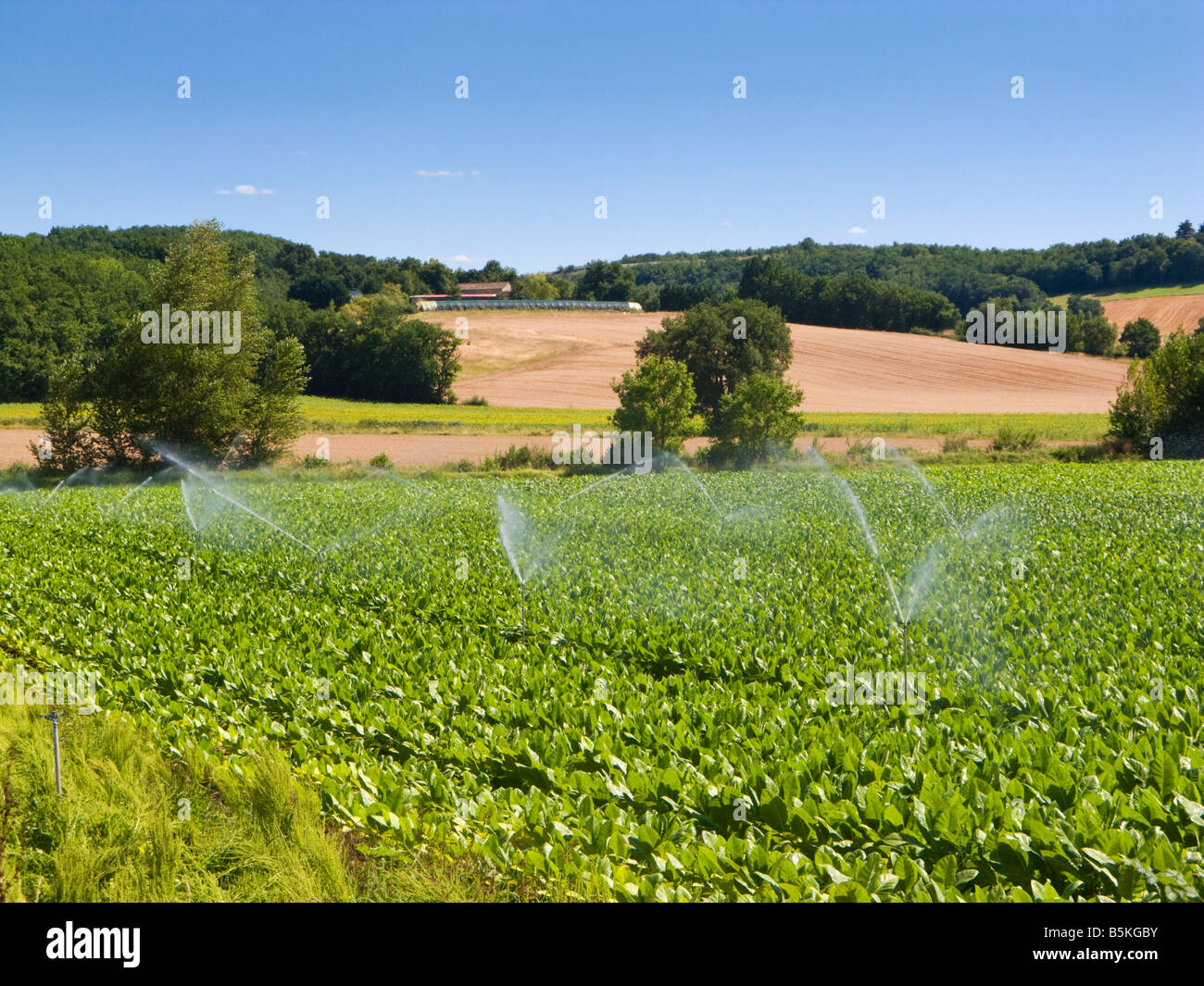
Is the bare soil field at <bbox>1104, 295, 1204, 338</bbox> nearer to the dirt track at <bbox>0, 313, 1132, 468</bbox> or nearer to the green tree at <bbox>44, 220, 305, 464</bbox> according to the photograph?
the dirt track at <bbox>0, 313, 1132, 468</bbox>

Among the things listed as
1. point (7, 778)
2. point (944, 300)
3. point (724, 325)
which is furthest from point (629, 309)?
point (7, 778)

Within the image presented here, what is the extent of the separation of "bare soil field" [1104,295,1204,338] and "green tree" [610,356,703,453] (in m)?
72.2

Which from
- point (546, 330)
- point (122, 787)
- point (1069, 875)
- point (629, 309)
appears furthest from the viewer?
point (629, 309)

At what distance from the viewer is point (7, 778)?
7656 millimetres

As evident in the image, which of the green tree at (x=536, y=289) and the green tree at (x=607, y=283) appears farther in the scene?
the green tree at (x=536, y=289)

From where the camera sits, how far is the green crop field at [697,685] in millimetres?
5906

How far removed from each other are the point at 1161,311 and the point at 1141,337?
9.57 m

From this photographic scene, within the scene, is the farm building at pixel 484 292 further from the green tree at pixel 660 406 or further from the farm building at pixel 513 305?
the green tree at pixel 660 406

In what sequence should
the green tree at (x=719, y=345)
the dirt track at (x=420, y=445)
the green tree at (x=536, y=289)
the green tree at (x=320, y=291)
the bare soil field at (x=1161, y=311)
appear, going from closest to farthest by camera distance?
the dirt track at (x=420, y=445) < the green tree at (x=719, y=345) < the bare soil field at (x=1161, y=311) < the green tree at (x=320, y=291) < the green tree at (x=536, y=289)

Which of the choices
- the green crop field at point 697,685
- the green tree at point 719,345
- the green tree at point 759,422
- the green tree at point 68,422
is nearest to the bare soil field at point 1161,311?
the green tree at point 719,345

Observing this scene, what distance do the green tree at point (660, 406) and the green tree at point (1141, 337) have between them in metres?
68.6

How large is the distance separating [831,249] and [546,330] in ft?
208

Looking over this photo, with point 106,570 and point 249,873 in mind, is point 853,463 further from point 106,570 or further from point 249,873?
point 249,873

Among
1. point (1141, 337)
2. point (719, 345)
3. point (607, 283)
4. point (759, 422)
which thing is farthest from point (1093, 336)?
point (759, 422)
